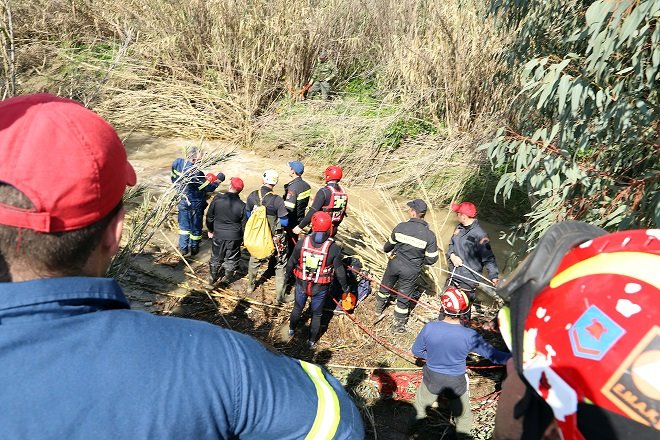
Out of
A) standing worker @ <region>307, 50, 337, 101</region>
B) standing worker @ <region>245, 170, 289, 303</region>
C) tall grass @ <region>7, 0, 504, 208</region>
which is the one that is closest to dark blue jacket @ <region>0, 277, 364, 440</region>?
standing worker @ <region>245, 170, 289, 303</region>

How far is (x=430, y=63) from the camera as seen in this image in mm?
9898

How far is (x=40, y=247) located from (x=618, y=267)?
1.13 metres

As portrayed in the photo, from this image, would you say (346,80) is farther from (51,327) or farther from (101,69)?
(51,327)

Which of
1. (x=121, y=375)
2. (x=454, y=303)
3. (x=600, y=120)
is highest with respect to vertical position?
(x=121, y=375)

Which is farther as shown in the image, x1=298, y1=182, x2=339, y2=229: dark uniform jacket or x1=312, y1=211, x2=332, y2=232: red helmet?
x1=298, y1=182, x2=339, y2=229: dark uniform jacket

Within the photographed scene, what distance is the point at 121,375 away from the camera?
0.75m

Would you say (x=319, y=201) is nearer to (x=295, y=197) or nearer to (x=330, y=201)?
(x=330, y=201)

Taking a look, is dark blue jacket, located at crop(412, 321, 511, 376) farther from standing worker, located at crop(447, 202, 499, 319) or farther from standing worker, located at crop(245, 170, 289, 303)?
standing worker, located at crop(245, 170, 289, 303)

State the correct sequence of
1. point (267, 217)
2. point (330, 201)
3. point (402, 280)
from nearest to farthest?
1. point (402, 280)
2. point (267, 217)
3. point (330, 201)

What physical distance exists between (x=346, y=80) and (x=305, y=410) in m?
12.3

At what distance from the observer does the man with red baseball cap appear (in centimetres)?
73

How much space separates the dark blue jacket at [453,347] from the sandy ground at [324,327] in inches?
31.4

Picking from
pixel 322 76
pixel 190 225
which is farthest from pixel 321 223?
pixel 322 76

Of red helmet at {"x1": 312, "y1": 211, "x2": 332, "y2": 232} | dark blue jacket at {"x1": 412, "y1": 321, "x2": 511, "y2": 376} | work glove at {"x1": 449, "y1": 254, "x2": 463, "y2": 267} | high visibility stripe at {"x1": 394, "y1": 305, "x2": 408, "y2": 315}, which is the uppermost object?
red helmet at {"x1": 312, "y1": 211, "x2": 332, "y2": 232}
